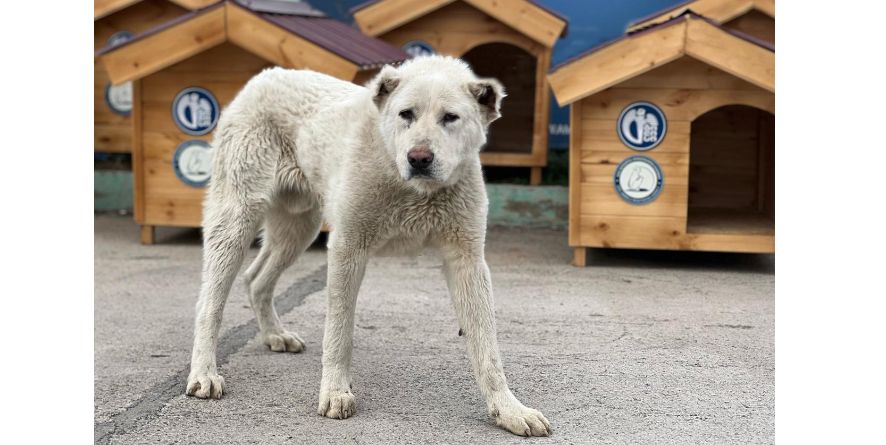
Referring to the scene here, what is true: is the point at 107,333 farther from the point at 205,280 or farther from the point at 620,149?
the point at 620,149

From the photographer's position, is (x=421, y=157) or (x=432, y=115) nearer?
(x=421, y=157)

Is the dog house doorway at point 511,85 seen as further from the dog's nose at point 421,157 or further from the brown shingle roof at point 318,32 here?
the dog's nose at point 421,157

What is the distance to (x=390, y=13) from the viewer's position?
9.28 metres

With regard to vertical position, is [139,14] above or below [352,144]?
above

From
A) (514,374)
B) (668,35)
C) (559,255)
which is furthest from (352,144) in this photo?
(559,255)

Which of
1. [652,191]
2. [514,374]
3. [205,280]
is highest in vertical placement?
[652,191]

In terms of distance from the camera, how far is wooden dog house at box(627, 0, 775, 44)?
8.50m

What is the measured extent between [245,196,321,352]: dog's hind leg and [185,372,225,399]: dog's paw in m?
0.70

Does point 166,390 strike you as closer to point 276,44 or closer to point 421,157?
point 421,157

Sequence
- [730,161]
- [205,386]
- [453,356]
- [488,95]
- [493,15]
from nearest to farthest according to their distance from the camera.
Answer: [488,95] < [205,386] < [453,356] < [730,161] < [493,15]

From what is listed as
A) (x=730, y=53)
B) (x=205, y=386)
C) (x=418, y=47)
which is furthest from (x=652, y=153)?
(x=205, y=386)

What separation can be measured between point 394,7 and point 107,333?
197 inches

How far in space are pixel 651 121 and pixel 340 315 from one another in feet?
12.6

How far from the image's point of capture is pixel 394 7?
9258 mm
